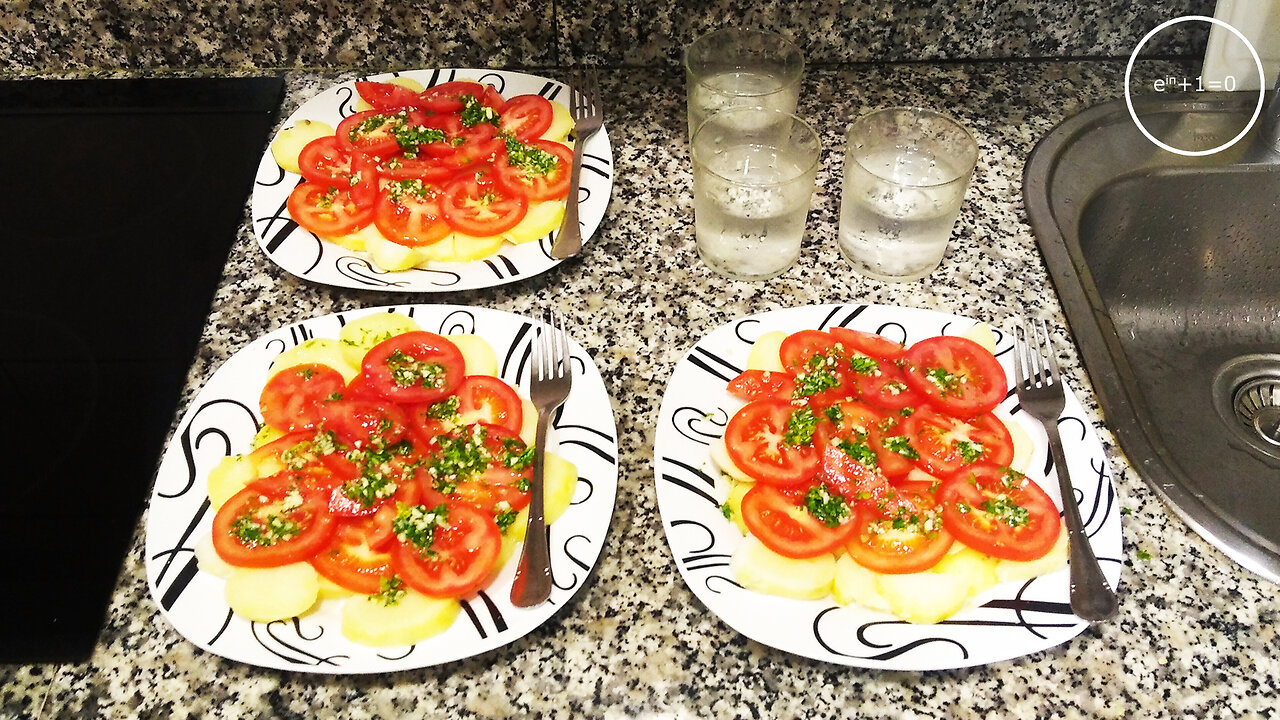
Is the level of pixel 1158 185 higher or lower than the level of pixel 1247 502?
higher

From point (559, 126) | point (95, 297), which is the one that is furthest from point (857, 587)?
point (95, 297)

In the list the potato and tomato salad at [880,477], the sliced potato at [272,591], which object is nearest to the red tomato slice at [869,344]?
the potato and tomato salad at [880,477]

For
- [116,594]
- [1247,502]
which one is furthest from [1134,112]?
[116,594]

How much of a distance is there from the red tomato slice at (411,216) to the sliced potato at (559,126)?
19 centimetres

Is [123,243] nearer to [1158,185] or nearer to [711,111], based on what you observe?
[711,111]

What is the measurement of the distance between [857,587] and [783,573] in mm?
65

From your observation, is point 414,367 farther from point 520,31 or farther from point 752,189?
Result: point 520,31

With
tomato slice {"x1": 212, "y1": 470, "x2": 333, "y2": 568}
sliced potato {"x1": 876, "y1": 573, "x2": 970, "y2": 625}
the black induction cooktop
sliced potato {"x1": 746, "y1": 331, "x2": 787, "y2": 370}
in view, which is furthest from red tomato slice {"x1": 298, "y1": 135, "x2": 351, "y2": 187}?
sliced potato {"x1": 876, "y1": 573, "x2": 970, "y2": 625}

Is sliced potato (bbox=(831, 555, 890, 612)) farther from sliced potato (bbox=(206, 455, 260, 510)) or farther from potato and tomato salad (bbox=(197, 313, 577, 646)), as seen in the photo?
sliced potato (bbox=(206, 455, 260, 510))

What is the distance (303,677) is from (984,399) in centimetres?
69

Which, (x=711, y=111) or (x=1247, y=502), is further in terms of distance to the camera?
(x=711, y=111)

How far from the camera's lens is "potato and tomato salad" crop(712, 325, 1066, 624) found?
0.76 meters

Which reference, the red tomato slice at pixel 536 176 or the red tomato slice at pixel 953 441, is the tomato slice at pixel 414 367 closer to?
the red tomato slice at pixel 536 176

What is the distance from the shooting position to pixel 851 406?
88 centimetres
